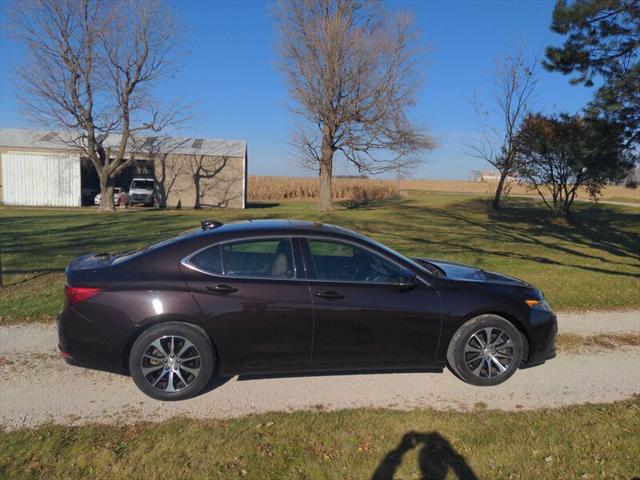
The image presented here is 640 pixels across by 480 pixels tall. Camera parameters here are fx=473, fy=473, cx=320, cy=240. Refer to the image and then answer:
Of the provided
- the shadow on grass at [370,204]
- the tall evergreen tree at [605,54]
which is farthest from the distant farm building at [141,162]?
the tall evergreen tree at [605,54]

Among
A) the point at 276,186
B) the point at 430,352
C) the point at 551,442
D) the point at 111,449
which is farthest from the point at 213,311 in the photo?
the point at 276,186

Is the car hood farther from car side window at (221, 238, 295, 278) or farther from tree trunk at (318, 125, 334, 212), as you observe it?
tree trunk at (318, 125, 334, 212)

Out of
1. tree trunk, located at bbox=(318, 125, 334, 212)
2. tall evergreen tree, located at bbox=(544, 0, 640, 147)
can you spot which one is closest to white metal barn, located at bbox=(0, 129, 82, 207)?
tree trunk, located at bbox=(318, 125, 334, 212)

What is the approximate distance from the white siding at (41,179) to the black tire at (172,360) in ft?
97.7

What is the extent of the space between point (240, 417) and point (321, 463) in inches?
34.0

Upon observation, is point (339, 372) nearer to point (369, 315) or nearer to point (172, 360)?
point (369, 315)

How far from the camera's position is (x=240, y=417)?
12.0 ft

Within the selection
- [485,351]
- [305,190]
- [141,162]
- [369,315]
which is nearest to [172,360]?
[369,315]

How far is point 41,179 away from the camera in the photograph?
2955cm

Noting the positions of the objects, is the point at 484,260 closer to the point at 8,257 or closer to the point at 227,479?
the point at 227,479

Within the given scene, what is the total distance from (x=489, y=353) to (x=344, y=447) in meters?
1.81

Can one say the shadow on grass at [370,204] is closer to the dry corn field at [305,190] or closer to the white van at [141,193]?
the dry corn field at [305,190]

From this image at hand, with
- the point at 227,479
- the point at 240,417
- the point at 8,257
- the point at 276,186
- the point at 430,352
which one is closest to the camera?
the point at 227,479

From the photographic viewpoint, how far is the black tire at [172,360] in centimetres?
385
